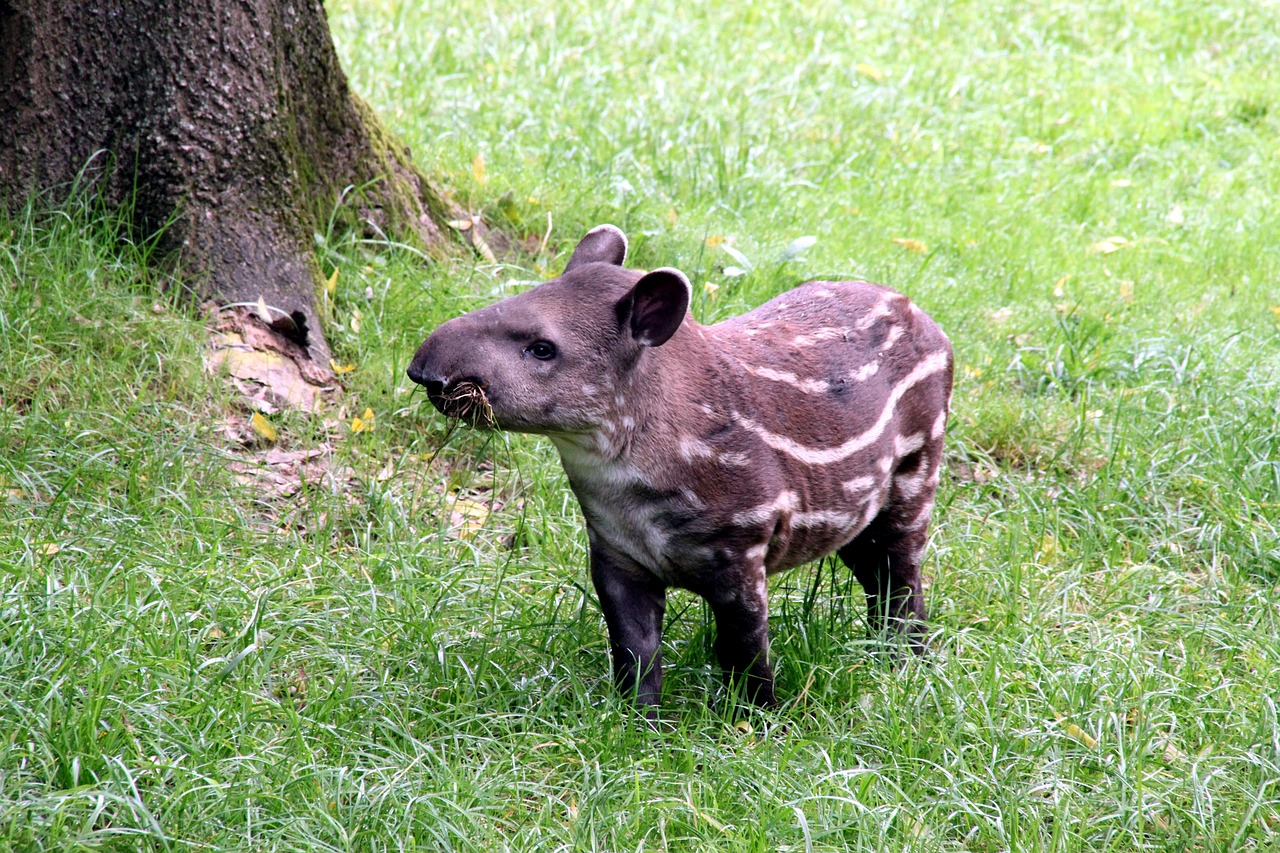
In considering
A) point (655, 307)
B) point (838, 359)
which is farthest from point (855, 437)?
point (655, 307)

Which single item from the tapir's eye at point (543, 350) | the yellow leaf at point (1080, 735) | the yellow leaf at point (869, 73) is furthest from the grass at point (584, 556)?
the yellow leaf at point (869, 73)

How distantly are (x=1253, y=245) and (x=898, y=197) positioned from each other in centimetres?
204

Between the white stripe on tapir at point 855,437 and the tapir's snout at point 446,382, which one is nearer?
the tapir's snout at point 446,382

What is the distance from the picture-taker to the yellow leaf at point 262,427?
16.4 feet

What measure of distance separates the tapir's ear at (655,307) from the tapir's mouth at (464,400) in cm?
45

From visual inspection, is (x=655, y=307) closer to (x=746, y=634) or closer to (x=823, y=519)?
(x=823, y=519)

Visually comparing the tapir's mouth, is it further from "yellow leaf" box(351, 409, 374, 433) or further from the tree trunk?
the tree trunk

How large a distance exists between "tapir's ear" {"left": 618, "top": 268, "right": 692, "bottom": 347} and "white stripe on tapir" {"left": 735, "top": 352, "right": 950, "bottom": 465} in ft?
1.24

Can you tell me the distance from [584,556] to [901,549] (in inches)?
43.2

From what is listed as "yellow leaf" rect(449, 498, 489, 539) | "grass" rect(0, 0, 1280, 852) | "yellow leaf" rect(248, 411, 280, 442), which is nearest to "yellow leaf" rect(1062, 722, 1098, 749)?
"grass" rect(0, 0, 1280, 852)

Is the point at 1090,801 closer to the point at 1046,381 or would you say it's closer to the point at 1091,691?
the point at 1091,691

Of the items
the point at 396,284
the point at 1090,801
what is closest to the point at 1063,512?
the point at 1090,801

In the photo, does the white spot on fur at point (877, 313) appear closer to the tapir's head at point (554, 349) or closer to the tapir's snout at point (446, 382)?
the tapir's head at point (554, 349)

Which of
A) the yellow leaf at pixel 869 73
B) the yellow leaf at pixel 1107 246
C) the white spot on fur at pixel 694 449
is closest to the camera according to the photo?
the white spot on fur at pixel 694 449
